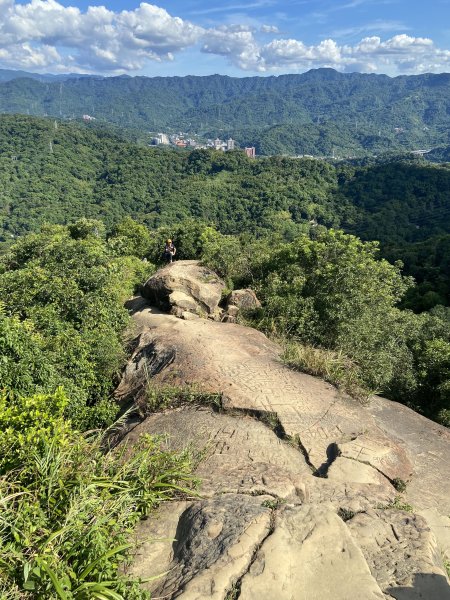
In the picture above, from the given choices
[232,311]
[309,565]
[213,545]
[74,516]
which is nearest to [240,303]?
[232,311]

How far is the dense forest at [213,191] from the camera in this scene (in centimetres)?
9238

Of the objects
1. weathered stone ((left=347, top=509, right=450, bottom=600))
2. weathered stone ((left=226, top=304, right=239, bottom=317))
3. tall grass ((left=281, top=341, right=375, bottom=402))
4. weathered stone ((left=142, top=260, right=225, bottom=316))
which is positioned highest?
weathered stone ((left=347, top=509, right=450, bottom=600))

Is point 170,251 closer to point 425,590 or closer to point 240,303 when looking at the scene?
point 240,303

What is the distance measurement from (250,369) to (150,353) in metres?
2.14

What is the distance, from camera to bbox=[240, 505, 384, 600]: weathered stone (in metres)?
3.62

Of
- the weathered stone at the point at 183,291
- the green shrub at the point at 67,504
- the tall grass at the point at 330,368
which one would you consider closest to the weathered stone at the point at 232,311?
the weathered stone at the point at 183,291

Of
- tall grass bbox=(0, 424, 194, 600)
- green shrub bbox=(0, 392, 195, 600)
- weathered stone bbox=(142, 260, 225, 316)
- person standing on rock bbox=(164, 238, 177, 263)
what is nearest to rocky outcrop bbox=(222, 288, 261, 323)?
weathered stone bbox=(142, 260, 225, 316)

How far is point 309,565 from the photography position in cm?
386

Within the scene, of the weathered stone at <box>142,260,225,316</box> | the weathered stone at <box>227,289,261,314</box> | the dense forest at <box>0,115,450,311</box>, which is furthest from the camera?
the dense forest at <box>0,115,450,311</box>

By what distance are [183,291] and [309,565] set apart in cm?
930

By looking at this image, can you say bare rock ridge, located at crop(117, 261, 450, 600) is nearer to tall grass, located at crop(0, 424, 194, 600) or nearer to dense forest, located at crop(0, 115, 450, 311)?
tall grass, located at crop(0, 424, 194, 600)

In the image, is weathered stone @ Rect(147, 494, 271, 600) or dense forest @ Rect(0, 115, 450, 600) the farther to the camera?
weathered stone @ Rect(147, 494, 271, 600)

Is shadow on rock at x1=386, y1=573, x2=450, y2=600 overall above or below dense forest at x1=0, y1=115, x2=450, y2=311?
above

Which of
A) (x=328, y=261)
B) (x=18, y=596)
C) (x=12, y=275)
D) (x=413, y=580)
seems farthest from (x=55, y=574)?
(x=328, y=261)
